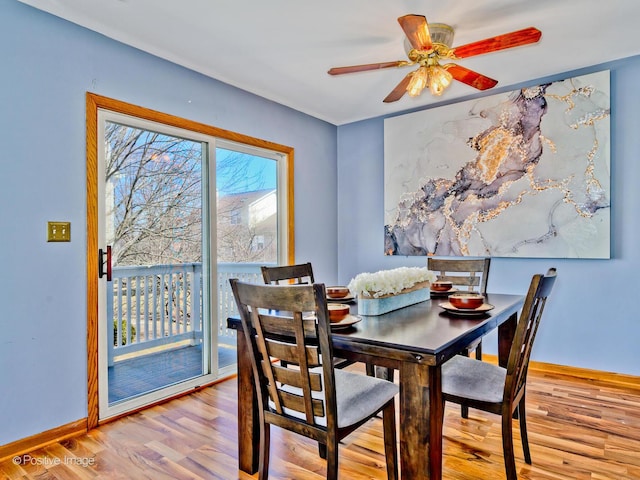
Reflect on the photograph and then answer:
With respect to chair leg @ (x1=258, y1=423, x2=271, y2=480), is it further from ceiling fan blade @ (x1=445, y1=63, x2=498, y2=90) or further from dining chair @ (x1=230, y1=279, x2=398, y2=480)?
ceiling fan blade @ (x1=445, y1=63, x2=498, y2=90)

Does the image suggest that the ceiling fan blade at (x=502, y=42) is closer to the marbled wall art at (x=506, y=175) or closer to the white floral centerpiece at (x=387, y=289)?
the white floral centerpiece at (x=387, y=289)

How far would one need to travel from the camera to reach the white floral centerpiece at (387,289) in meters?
1.81

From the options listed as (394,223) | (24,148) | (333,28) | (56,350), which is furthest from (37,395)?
(394,223)

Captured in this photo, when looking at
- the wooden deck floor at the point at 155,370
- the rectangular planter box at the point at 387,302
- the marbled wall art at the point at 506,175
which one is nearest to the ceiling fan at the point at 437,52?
the marbled wall art at the point at 506,175

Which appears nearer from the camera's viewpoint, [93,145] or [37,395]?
[37,395]

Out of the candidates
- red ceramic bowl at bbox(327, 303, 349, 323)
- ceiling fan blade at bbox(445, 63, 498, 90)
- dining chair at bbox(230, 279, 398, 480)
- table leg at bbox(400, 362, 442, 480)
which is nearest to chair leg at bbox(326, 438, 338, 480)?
dining chair at bbox(230, 279, 398, 480)

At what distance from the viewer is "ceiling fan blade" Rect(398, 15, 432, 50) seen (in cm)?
174

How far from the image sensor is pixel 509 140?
10.8 feet

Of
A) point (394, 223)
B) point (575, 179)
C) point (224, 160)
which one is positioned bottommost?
point (394, 223)

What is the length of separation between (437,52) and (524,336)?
1539 mm

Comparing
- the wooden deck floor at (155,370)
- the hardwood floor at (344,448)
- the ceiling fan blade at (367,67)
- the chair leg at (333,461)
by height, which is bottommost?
the hardwood floor at (344,448)

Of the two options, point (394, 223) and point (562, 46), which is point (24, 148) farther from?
point (562, 46)

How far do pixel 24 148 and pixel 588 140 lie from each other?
3.80 metres

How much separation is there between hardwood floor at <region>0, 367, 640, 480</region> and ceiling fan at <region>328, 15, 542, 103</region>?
6.77 feet
